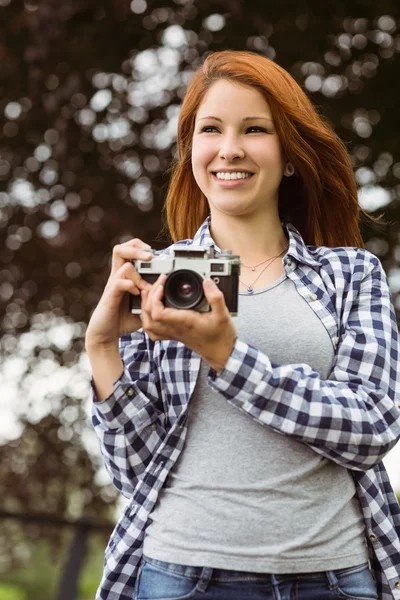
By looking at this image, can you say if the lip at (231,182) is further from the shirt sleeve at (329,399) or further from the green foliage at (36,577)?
the green foliage at (36,577)

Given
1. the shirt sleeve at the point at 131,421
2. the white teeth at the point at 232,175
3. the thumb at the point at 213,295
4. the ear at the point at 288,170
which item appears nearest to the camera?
the thumb at the point at 213,295

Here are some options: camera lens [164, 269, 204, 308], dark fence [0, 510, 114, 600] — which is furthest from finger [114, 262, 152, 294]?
dark fence [0, 510, 114, 600]

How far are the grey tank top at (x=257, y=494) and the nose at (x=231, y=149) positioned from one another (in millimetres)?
418

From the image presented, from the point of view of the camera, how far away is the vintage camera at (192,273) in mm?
1967

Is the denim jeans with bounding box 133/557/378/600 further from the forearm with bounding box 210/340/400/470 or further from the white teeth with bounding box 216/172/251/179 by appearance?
the white teeth with bounding box 216/172/251/179

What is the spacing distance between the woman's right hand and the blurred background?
3.22m

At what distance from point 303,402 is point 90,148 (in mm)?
3838

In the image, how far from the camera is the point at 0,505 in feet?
19.6

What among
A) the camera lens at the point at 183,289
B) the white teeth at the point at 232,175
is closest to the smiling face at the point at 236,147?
the white teeth at the point at 232,175

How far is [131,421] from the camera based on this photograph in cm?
223

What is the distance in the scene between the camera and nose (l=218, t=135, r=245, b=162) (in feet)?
7.54

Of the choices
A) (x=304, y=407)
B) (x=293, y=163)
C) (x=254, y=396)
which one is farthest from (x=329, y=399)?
(x=293, y=163)

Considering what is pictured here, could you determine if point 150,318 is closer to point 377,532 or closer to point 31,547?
point 377,532

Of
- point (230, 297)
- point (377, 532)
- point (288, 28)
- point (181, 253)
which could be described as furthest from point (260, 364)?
point (288, 28)
